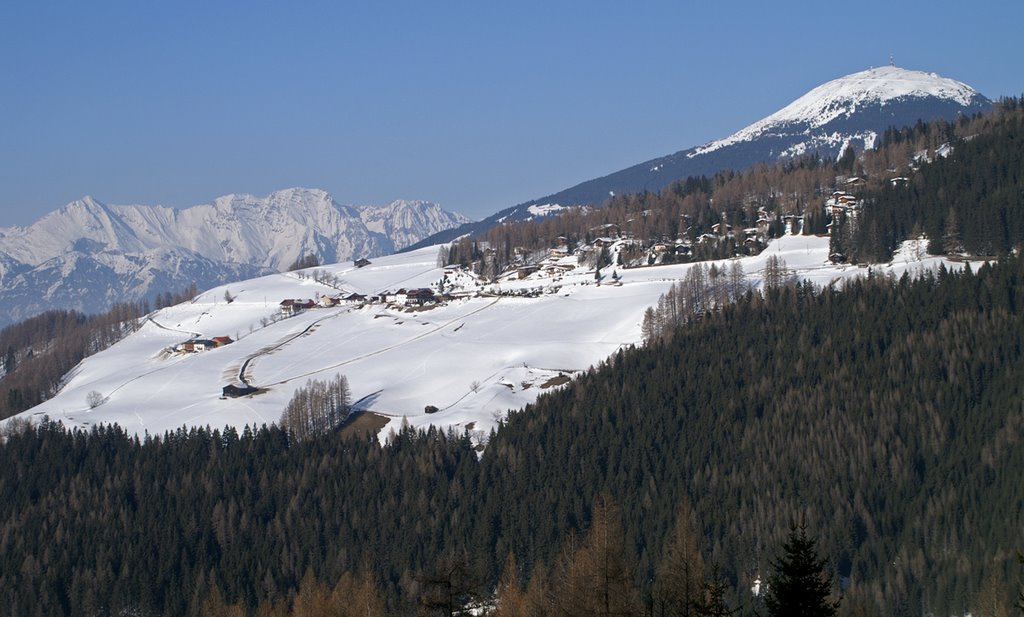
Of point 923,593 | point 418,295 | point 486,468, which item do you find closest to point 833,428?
point 923,593

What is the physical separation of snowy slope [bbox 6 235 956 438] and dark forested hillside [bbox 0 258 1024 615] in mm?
8979

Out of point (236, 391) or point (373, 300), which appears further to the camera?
point (373, 300)

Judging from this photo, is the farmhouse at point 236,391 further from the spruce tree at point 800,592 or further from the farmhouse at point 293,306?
the spruce tree at point 800,592

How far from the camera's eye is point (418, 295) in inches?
7082

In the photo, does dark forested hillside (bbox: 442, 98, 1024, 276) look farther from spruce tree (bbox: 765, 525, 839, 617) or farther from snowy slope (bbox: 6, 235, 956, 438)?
spruce tree (bbox: 765, 525, 839, 617)

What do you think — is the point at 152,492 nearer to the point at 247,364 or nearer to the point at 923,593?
the point at 247,364

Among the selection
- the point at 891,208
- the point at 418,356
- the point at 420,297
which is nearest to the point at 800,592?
the point at 418,356

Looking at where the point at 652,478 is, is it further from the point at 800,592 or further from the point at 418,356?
the point at 800,592

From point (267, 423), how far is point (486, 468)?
30.1 metres

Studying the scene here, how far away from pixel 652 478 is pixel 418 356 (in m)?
49.1

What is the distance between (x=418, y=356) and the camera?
14712cm

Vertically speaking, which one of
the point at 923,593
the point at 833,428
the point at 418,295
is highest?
the point at 418,295

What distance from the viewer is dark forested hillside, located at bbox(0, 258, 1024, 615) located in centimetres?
9225

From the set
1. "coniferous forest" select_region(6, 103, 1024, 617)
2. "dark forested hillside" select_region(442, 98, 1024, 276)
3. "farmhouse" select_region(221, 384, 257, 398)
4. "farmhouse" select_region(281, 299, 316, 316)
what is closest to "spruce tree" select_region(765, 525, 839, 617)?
"coniferous forest" select_region(6, 103, 1024, 617)
